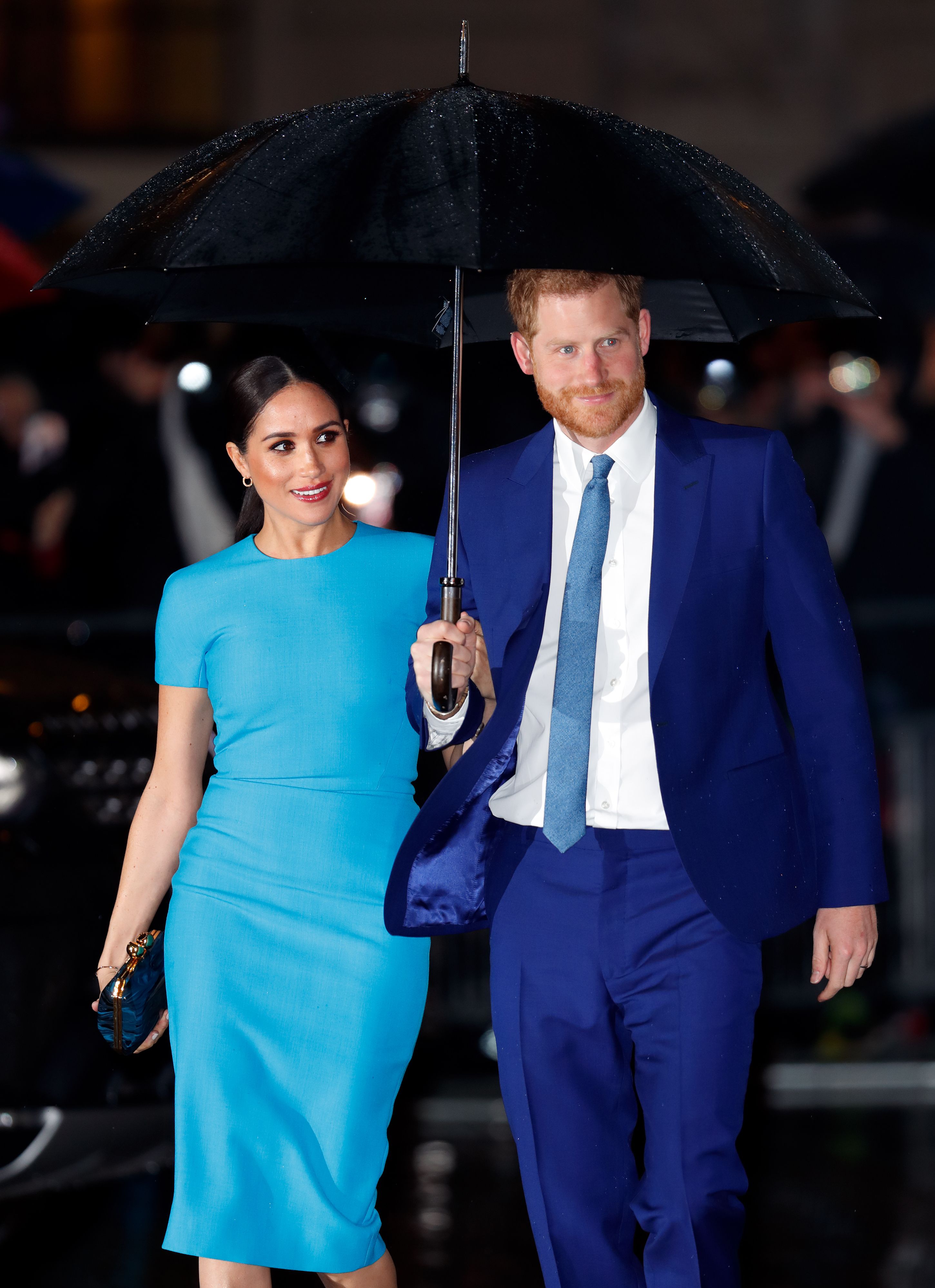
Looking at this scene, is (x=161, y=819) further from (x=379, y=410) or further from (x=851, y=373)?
(x=851, y=373)

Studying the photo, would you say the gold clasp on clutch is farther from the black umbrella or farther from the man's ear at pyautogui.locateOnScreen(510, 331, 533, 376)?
the man's ear at pyautogui.locateOnScreen(510, 331, 533, 376)

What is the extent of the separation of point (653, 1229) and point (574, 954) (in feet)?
1.62

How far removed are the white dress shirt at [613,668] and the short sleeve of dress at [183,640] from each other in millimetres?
474

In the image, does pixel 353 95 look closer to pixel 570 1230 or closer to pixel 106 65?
pixel 106 65

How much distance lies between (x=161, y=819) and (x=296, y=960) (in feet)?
1.25

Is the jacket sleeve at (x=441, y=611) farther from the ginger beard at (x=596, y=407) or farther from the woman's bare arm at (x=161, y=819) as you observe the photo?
the woman's bare arm at (x=161, y=819)

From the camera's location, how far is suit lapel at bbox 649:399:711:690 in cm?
283

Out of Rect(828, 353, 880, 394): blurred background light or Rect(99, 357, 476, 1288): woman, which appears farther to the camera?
Rect(828, 353, 880, 394): blurred background light

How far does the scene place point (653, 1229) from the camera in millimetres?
2898

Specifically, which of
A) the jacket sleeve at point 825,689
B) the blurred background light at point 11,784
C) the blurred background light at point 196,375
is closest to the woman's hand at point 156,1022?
the blurred background light at point 11,784

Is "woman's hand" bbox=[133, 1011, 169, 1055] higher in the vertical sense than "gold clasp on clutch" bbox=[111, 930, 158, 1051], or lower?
lower

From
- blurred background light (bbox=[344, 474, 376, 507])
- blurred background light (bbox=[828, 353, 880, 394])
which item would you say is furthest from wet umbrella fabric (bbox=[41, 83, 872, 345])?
blurred background light (bbox=[828, 353, 880, 394])

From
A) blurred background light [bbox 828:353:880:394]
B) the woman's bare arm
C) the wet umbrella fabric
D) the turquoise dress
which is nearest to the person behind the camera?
the wet umbrella fabric

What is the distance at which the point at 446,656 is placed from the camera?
110 inches
